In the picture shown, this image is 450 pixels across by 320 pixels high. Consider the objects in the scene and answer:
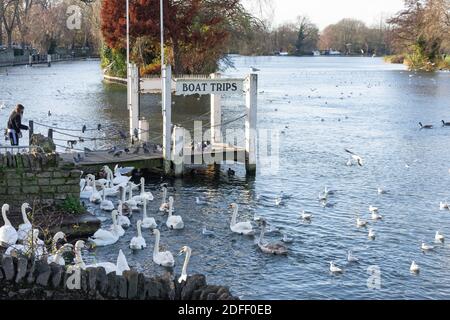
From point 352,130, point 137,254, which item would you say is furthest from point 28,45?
point 137,254

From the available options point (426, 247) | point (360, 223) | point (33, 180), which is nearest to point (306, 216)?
point (360, 223)

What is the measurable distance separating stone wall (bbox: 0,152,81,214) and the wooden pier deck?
17.6 feet

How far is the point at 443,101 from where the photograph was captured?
52219mm

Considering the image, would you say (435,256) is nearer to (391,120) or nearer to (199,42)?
(391,120)

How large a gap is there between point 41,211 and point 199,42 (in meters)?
37.9

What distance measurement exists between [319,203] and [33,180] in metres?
8.17

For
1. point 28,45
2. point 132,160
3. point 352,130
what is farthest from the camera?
point 28,45

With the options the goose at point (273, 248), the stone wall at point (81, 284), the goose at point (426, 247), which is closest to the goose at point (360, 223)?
the goose at point (426, 247)

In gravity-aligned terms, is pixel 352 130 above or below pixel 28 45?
below

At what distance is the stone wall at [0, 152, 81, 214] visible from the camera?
53.8ft

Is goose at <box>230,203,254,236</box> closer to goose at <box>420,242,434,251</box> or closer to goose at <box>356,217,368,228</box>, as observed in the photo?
goose at <box>356,217,368,228</box>

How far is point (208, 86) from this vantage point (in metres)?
22.6

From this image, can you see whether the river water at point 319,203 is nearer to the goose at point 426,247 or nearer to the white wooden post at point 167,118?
the goose at point 426,247
